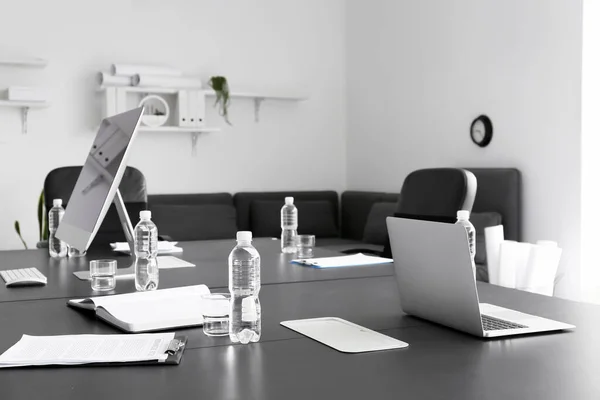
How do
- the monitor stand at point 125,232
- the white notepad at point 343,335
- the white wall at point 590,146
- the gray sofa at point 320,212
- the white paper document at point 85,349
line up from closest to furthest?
the white paper document at point 85,349 → the white notepad at point 343,335 → the monitor stand at point 125,232 → the white wall at point 590,146 → the gray sofa at point 320,212

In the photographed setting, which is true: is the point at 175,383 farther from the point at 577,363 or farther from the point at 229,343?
the point at 577,363

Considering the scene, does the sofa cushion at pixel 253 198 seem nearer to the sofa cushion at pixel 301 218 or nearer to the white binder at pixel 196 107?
the sofa cushion at pixel 301 218

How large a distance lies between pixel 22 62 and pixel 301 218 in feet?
7.83

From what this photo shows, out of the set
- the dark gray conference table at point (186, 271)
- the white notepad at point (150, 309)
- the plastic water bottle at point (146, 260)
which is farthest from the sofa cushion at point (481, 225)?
the white notepad at point (150, 309)

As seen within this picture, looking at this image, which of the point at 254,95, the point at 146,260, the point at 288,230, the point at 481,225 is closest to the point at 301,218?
the point at 254,95

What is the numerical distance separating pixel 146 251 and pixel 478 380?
3.96 ft

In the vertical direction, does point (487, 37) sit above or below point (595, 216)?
above

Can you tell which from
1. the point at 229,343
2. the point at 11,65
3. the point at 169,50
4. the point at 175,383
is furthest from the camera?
the point at 169,50

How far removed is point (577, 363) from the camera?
4.22ft

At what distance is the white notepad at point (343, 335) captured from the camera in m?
1.39

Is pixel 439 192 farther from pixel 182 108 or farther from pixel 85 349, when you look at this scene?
pixel 182 108

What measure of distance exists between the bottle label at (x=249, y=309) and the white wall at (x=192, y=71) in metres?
4.44

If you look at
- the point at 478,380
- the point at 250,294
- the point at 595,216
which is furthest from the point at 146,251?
the point at 595,216

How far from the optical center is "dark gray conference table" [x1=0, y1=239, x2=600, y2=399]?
3.71 ft
